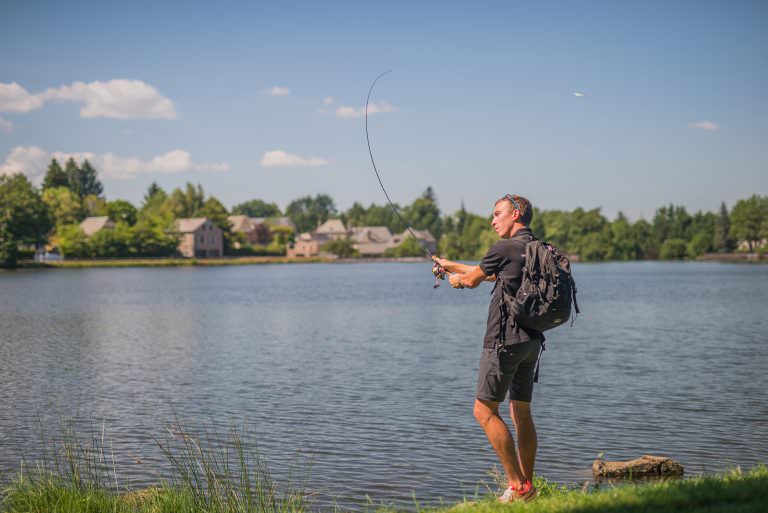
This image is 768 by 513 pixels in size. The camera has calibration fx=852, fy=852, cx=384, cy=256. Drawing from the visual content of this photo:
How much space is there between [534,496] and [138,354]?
20327 mm

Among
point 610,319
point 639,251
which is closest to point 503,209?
point 610,319

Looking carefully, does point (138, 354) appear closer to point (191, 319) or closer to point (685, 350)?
point (191, 319)

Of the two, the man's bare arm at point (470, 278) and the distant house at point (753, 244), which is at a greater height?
the man's bare arm at point (470, 278)

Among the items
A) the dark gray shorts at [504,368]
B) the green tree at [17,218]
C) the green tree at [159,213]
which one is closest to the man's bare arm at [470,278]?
the dark gray shorts at [504,368]

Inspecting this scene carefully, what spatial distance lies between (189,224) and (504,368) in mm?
149110

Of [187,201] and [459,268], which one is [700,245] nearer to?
[187,201]

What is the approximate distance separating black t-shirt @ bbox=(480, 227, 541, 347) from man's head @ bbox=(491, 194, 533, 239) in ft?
0.71

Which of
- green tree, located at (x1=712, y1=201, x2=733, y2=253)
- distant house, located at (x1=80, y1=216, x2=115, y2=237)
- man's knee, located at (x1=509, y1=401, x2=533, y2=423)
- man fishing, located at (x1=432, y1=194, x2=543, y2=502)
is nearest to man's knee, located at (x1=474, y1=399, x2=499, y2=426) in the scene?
man fishing, located at (x1=432, y1=194, x2=543, y2=502)

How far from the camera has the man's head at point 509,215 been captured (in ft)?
24.2

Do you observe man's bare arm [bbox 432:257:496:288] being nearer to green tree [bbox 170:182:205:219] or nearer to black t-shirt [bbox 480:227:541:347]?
black t-shirt [bbox 480:227:541:347]

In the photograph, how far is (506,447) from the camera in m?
7.27

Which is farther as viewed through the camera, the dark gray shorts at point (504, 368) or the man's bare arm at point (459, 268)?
the man's bare arm at point (459, 268)

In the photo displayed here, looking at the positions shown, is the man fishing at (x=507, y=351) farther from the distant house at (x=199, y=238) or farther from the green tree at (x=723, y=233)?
the green tree at (x=723, y=233)

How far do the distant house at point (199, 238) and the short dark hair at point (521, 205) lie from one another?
470 feet
